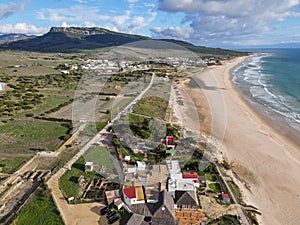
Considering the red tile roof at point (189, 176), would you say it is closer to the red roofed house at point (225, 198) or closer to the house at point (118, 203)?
the red roofed house at point (225, 198)

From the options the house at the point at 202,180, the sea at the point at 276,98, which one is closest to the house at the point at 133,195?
the house at the point at 202,180

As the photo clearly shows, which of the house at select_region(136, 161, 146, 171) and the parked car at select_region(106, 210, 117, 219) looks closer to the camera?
the parked car at select_region(106, 210, 117, 219)

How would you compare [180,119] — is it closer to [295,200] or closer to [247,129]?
[247,129]

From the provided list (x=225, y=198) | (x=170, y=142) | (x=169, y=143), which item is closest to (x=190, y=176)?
(x=225, y=198)

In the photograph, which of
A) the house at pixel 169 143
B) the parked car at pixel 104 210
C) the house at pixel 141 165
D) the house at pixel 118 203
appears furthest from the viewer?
the house at pixel 169 143

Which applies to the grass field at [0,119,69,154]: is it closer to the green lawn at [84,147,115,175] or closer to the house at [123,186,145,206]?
the green lawn at [84,147,115,175]

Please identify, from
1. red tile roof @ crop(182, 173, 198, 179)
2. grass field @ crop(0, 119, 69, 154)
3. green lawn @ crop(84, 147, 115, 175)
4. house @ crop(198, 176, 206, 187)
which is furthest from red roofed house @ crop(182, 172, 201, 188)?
grass field @ crop(0, 119, 69, 154)

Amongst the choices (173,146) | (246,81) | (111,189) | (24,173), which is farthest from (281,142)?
(246,81)
